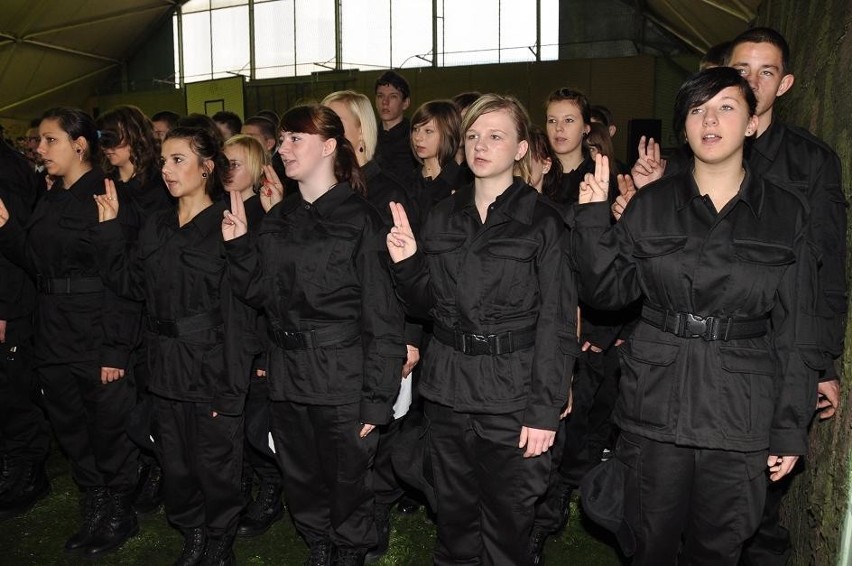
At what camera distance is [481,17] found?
48.6 ft

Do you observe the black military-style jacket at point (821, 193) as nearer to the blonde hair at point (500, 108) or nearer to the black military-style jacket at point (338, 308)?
the blonde hair at point (500, 108)

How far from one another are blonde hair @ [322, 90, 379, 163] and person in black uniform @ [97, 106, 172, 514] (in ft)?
3.41

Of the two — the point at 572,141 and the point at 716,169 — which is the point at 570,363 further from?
the point at 572,141

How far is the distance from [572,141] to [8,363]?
336 cm

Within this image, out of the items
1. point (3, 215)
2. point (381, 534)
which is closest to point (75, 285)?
point (3, 215)

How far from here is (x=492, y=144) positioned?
255 cm

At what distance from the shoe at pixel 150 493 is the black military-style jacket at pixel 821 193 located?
127 inches

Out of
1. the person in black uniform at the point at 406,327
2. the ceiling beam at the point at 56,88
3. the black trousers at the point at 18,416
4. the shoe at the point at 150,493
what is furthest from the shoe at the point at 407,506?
the ceiling beam at the point at 56,88

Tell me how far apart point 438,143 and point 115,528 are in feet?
8.49

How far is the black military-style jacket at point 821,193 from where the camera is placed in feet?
8.02

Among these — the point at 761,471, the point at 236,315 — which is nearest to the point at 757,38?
the point at 761,471

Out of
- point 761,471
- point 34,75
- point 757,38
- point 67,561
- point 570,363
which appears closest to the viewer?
point 761,471

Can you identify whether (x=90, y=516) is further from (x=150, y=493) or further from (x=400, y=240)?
(x=400, y=240)

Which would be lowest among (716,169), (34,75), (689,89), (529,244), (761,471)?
(761,471)
